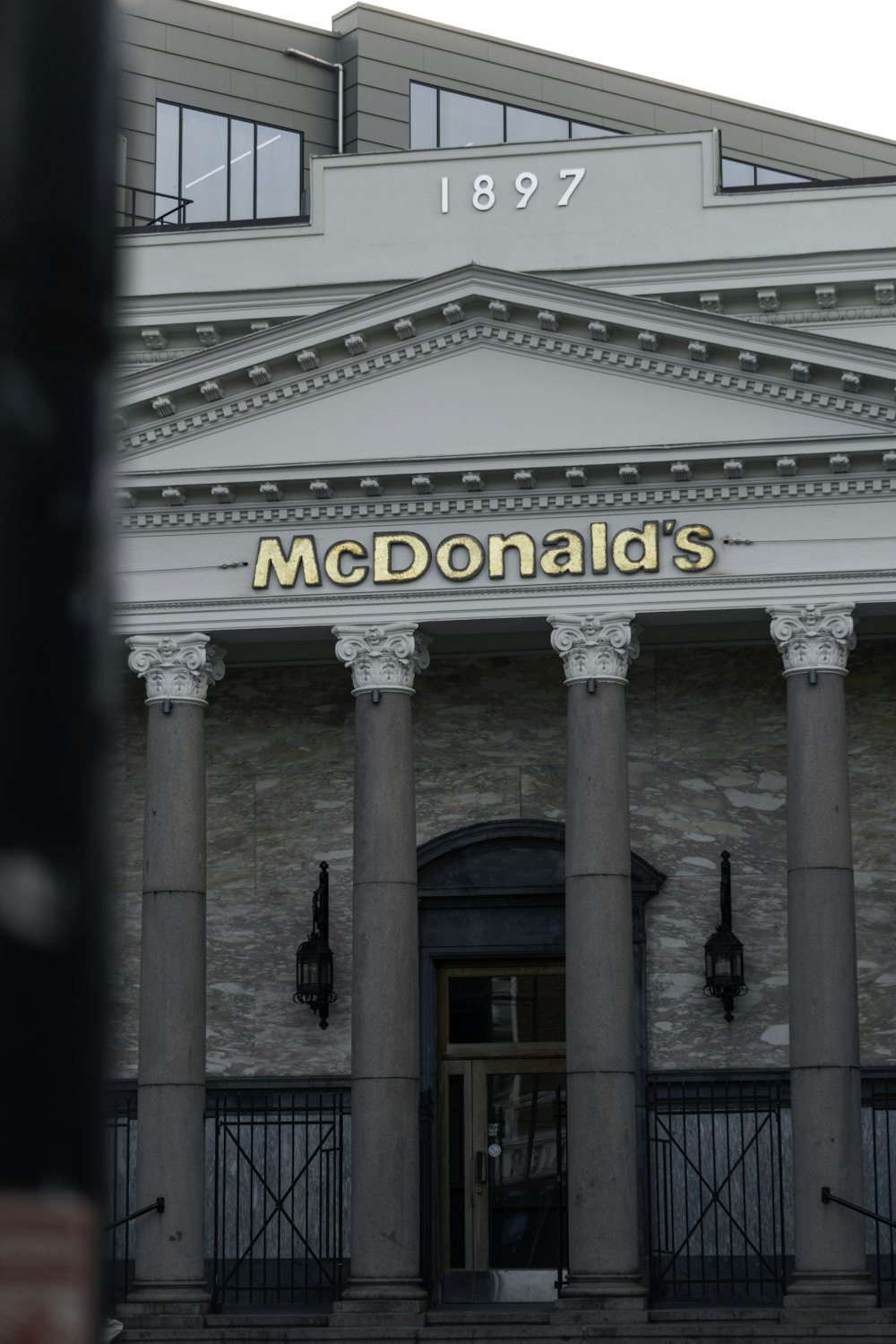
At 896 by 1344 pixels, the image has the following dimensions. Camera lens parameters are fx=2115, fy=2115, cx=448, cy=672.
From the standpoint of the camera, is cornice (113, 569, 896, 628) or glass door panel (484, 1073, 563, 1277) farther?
glass door panel (484, 1073, 563, 1277)

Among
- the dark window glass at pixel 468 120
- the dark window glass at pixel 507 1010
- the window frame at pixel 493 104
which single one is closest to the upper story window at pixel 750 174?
the window frame at pixel 493 104

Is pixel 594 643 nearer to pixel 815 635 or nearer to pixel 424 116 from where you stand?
pixel 815 635

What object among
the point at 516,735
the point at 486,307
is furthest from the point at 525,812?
the point at 486,307

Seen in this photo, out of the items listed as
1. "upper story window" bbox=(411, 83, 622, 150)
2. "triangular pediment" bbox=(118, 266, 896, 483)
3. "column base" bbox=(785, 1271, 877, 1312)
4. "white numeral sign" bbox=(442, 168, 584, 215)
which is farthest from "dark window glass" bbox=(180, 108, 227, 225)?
"column base" bbox=(785, 1271, 877, 1312)

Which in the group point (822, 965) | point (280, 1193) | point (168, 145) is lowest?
point (280, 1193)

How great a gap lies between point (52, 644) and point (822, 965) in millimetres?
19470

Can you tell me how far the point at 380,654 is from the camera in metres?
22.2

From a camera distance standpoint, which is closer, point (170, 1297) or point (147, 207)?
point (170, 1297)

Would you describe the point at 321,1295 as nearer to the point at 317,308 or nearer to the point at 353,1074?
the point at 353,1074

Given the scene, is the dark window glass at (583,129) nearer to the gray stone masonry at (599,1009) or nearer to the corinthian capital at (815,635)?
the corinthian capital at (815,635)

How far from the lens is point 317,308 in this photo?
27.5 metres

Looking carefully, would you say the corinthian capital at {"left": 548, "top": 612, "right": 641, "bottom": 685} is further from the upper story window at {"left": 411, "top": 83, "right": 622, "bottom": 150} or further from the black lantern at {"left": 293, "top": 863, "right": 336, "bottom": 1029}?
the upper story window at {"left": 411, "top": 83, "right": 622, "bottom": 150}

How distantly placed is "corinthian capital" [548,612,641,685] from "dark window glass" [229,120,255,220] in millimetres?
24805

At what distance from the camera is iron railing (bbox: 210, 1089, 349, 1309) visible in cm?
2370
